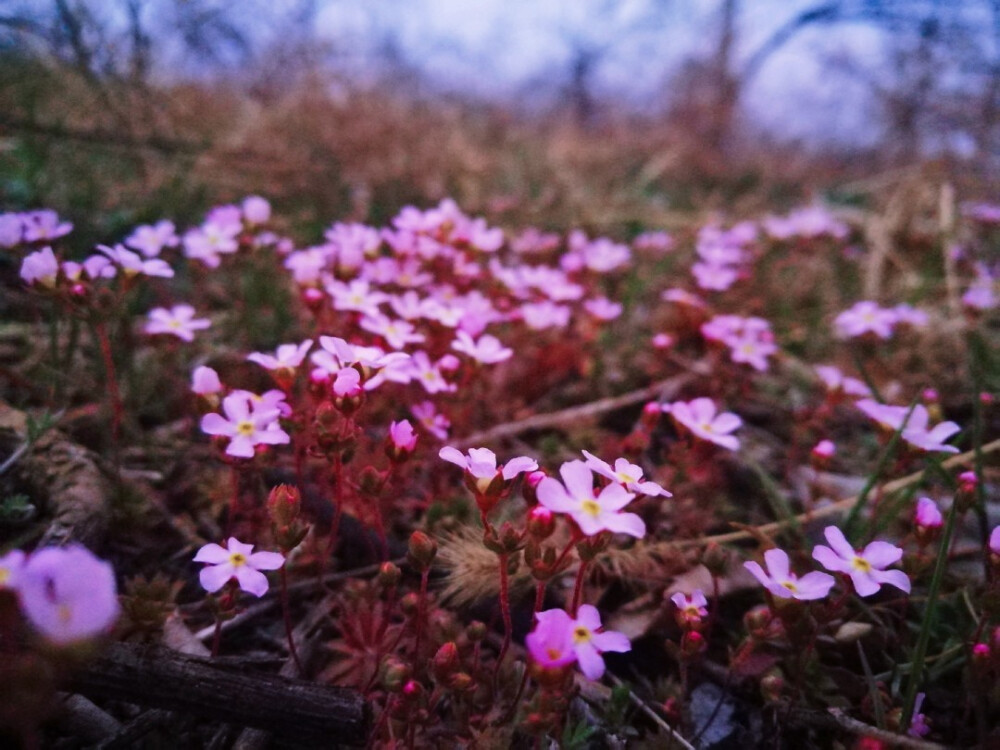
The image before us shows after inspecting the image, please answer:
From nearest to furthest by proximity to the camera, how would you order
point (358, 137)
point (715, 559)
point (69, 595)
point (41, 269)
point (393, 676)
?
point (69, 595) → point (393, 676) → point (715, 559) → point (41, 269) → point (358, 137)

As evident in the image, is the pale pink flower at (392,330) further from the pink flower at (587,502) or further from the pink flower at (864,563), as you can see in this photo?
the pink flower at (864,563)

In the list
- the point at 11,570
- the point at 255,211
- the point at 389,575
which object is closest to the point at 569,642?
the point at 389,575

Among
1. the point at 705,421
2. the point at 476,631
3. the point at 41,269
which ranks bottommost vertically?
the point at 476,631

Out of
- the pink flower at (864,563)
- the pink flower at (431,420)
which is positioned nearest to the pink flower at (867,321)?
the pink flower at (864,563)

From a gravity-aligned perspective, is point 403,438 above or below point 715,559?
above

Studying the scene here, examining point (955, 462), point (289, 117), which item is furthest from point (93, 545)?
point (289, 117)

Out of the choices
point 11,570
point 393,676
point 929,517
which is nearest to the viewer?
point 11,570

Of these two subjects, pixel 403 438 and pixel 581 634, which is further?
pixel 403 438

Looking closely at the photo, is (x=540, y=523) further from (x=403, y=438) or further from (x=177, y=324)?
(x=177, y=324)
